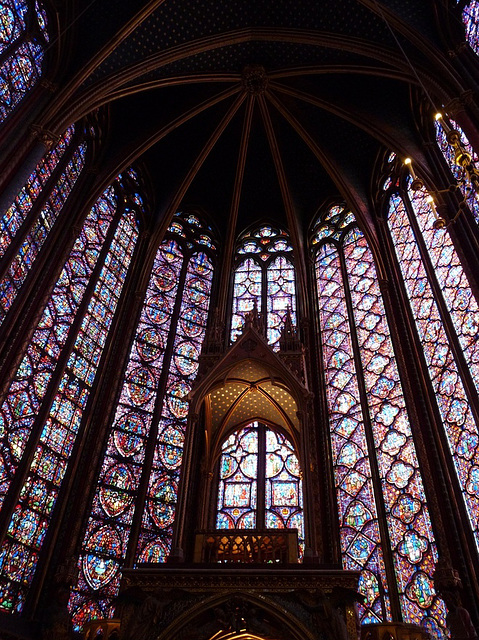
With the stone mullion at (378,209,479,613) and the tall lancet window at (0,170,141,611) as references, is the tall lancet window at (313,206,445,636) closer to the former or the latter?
the stone mullion at (378,209,479,613)

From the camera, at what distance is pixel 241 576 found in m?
6.57

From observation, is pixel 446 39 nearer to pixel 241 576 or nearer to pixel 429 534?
pixel 429 534

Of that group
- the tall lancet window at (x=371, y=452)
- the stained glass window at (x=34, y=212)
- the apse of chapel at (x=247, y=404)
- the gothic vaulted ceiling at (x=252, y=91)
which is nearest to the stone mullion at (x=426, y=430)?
the tall lancet window at (x=371, y=452)

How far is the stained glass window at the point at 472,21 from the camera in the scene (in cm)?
975

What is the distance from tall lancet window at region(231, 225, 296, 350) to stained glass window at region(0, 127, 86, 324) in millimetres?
4827

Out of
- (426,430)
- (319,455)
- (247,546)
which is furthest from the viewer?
(319,455)

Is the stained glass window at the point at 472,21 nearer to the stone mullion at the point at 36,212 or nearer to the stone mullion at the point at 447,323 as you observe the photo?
the stone mullion at the point at 447,323

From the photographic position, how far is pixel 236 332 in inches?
518

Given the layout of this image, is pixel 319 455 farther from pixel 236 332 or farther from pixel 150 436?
pixel 236 332

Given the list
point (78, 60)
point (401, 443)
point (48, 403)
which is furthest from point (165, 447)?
point (78, 60)

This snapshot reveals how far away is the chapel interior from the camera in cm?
763

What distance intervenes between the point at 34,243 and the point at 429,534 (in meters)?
8.22

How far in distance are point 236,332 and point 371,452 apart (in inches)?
174

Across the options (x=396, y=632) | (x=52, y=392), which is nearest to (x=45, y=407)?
(x=52, y=392)
